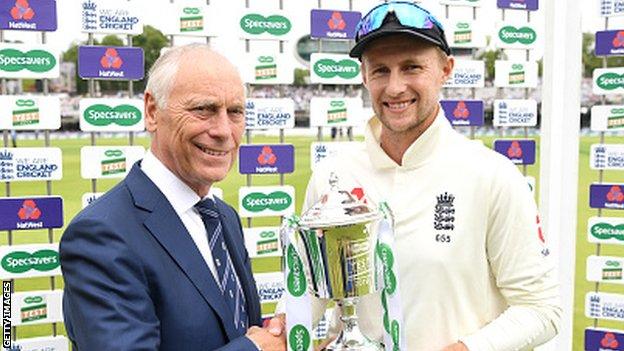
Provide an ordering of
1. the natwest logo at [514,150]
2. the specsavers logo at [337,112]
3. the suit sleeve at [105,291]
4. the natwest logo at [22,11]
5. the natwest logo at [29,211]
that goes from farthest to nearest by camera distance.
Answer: the natwest logo at [514,150] → the specsavers logo at [337,112] → the natwest logo at [29,211] → the natwest logo at [22,11] → the suit sleeve at [105,291]

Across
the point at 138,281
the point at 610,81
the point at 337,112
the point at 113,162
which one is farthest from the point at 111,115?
the point at 610,81

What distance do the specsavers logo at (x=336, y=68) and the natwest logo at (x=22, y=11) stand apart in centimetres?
133

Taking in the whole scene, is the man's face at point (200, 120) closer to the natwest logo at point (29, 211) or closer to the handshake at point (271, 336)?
the handshake at point (271, 336)

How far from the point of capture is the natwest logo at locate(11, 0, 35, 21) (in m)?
2.69

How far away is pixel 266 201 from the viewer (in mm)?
3244

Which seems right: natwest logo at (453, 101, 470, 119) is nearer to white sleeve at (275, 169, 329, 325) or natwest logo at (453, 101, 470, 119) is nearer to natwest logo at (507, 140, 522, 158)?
natwest logo at (507, 140, 522, 158)

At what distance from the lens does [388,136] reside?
1540 millimetres

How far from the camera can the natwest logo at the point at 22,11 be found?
8.84 feet

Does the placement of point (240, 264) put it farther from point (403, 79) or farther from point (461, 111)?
point (461, 111)

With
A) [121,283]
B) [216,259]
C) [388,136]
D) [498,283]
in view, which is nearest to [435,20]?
[388,136]

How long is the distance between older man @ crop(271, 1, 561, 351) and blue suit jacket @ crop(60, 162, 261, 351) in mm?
425

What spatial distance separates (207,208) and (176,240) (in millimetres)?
150

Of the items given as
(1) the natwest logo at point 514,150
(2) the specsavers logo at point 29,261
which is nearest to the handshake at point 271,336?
(2) the specsavers logo at point 29,261

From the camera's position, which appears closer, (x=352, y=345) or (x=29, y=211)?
(x=352, y=345)
